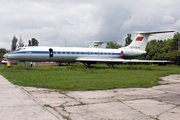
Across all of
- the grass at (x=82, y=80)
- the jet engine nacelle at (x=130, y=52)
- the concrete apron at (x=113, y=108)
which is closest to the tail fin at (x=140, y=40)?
the jet engine nacelle at (x=130, y=52)

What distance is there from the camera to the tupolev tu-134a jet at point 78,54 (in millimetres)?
20953

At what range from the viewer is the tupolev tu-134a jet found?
68.7ft

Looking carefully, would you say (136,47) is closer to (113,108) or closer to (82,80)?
(82,80)

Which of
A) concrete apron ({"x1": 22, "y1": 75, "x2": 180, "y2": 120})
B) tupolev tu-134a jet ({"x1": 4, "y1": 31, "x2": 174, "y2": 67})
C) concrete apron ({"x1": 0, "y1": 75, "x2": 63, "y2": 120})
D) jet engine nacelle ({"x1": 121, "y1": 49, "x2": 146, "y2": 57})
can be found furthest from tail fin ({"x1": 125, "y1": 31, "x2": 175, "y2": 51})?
concrete apron ({"x1": 0, "y1": 75, "x2": 63, "y2": 120})

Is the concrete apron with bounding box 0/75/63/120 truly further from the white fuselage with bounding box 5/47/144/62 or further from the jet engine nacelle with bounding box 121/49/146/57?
the jet engine nacelle with bounding box 121/49/146/57

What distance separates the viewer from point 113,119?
13.8ft

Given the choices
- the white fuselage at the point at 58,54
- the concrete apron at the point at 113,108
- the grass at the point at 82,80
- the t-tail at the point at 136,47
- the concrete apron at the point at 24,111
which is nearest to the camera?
the concrete apron at the point at 24,111

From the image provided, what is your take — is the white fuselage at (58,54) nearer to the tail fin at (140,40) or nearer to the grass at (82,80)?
the tail fin at (140,40)

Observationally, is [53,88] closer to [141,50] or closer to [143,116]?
[143,116]

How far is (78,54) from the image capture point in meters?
24.1

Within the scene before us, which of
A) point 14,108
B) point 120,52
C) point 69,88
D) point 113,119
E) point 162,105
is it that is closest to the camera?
point 113,119

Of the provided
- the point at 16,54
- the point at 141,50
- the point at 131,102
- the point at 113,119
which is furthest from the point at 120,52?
the point at 113,119

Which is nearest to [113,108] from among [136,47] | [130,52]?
[130,52]

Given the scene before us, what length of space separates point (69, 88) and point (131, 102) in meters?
3.16
